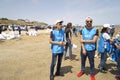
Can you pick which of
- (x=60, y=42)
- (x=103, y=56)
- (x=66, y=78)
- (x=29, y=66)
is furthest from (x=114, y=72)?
(x=29, y=66)

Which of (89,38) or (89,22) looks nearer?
(89,22)

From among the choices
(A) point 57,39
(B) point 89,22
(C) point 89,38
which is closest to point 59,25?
(A) point 57,39

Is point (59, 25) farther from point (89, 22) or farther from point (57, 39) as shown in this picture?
point (89, 22)

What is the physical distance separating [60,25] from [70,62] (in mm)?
3332

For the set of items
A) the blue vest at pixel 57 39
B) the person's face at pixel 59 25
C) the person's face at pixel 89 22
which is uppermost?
the person's face at pixel 89 22

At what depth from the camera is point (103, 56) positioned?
6.67m

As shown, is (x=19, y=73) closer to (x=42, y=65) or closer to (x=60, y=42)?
(x=42, y=65)

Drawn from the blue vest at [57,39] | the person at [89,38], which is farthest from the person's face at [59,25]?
the person at [89,38]

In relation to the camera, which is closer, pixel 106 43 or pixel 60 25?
pixel 60 25

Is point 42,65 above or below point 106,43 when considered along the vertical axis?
below

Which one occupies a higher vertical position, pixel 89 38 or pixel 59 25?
pixel 59 25

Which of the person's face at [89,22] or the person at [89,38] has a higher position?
Answer: the person's face at [89,22]

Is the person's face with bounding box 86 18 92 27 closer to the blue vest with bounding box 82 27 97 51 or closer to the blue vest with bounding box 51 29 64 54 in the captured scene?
the blue vest with bounding box 82 27 97 51

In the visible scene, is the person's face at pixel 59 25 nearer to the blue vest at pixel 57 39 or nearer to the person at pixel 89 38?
the blue vest at pixel 57 39
